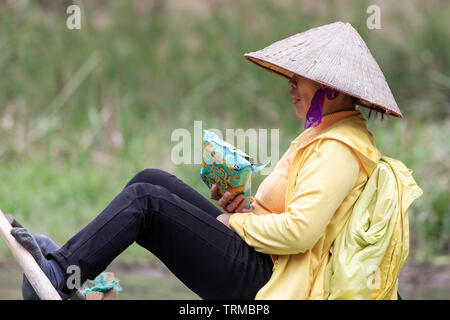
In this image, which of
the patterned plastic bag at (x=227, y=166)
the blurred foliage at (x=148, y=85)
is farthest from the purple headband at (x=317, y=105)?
the blurred foliage at (x=148, y=85)

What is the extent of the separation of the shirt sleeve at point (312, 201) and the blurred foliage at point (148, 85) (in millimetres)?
3633

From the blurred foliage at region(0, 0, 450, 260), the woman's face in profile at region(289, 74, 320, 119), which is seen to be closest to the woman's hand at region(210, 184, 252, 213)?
the woman's face in profile at region(289, 74, 320, 119)

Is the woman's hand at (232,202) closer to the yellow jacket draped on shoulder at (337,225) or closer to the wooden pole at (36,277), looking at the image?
the yellow jacket draped on shoulder at (337,225)

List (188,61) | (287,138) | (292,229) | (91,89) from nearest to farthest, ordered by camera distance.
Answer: (292,229)
(287,138)
(91,89)
(188,61)

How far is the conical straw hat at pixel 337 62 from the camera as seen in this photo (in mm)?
2684

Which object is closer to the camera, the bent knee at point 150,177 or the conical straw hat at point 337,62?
the conical straw hat at point 337,62

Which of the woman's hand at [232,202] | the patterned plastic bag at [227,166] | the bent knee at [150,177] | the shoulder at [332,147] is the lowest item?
the woman's hand at [232,202]

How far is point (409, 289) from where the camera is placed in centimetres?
502

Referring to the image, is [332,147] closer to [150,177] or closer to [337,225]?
[337,225]

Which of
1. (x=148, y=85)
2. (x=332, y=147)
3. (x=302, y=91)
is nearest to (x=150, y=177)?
(x=302, y=91)

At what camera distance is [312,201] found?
2537mm

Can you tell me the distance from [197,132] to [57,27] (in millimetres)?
2115

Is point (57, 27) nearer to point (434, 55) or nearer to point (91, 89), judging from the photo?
point (91, 89)
